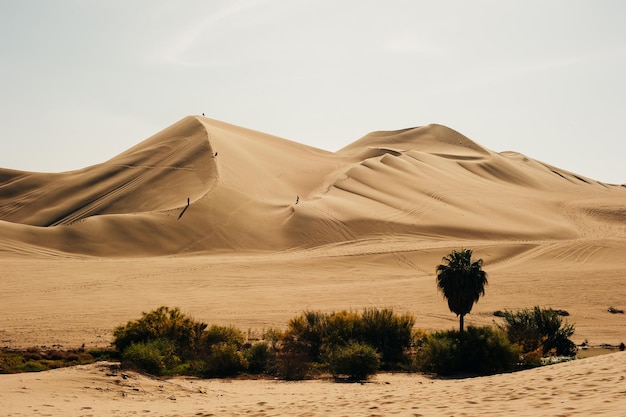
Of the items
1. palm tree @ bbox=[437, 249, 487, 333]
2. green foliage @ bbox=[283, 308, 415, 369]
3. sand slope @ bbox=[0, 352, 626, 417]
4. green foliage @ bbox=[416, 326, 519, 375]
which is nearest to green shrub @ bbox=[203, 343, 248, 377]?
green foliage @ bbox=[283, 308, 415, 369]

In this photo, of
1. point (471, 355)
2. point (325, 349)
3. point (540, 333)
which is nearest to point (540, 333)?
point (540, 333)

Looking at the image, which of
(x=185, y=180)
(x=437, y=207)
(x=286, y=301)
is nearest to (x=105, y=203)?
(x=185, y=180)

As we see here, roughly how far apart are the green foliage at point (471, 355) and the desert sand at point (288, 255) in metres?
1.22

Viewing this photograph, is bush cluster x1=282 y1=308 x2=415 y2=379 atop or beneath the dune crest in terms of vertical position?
beneath

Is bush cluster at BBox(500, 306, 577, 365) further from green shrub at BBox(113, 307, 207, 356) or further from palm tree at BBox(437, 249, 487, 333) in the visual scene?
green shrub at BBox(113, 307, 207, 356)

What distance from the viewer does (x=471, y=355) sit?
2386 cm

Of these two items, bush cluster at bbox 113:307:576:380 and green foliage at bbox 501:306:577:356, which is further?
green foliage at bbox 501:306:577:356

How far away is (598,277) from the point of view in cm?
4656

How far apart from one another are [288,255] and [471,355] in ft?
116

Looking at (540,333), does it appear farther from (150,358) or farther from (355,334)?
(150,358)

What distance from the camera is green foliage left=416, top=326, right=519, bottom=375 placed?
77.3ft

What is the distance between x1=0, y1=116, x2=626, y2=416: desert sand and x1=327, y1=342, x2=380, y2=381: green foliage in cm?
60

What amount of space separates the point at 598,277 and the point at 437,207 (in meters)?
30.3

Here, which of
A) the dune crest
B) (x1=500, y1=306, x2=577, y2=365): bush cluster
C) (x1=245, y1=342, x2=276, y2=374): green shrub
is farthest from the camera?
the dune crest
